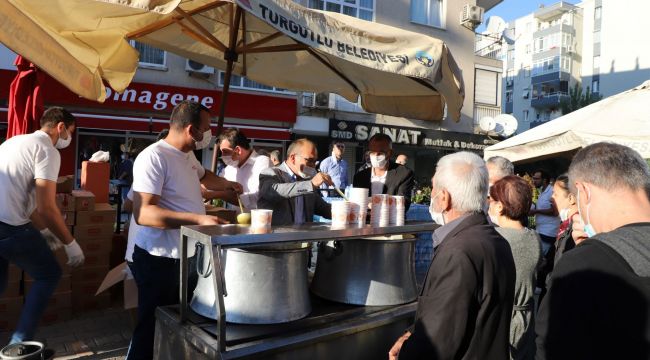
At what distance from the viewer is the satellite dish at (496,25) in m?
20.2

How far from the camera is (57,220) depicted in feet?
10.6

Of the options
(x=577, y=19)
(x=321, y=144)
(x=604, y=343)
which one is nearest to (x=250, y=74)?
(x=604, y=343)

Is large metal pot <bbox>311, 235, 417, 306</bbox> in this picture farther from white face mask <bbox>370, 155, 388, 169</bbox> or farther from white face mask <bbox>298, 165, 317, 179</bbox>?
white face mask <bbox>370, 155, 388, 169</bbox>

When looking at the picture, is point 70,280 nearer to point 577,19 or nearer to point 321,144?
point 321,144

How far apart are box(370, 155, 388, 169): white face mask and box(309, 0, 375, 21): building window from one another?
42.2ft

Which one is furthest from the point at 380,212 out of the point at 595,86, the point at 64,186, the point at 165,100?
the point at 595,86

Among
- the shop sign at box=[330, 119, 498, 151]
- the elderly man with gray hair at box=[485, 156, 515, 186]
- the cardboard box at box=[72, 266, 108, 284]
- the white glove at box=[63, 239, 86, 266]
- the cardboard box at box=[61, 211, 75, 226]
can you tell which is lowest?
the cardboard box at box=[72, 266, 108, 284]

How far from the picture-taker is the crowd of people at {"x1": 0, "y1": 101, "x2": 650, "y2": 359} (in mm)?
1227

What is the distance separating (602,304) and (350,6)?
16461 mm

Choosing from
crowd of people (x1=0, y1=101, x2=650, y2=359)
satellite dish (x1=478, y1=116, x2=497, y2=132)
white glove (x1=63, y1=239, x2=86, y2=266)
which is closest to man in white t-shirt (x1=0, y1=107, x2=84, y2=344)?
crowd of people (x1=0, y1=101, x2=650, y2=359)

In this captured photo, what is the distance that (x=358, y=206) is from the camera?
8.61 ft

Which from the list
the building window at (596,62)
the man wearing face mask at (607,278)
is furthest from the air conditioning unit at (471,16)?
the building window at (596,62)

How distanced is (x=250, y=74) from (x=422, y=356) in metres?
4.00

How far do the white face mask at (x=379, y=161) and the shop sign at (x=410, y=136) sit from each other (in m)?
11.3
